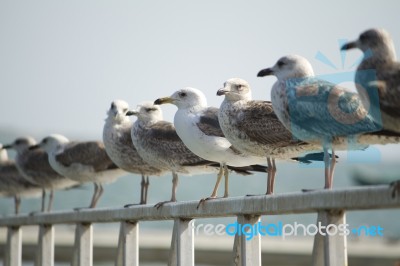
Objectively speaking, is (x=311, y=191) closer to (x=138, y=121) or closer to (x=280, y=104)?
(x=280, y=104)

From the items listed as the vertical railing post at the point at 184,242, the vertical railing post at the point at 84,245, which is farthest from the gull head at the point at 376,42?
the vertical railing post at the point at 84,245

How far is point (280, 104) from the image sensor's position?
339 inches

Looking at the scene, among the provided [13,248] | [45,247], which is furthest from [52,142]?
[45,247]

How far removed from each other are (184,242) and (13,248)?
5476 millimetres

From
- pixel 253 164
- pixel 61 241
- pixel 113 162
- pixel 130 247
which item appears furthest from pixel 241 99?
pixel 61 241

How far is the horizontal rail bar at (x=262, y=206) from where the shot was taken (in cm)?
664

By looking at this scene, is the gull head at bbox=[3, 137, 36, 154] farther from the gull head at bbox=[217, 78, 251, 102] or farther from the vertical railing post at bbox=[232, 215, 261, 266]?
the vertical railing post at bbox=[232, 215, 261, 266]

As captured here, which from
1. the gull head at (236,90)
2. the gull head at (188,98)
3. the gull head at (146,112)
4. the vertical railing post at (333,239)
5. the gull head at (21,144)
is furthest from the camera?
the gull head at (21,144)

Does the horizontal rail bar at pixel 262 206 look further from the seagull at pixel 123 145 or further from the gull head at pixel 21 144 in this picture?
the gull head at pixel 21 144

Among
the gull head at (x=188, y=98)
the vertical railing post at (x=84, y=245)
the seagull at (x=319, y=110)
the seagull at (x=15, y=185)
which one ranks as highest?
the seagull at (x=15, y=185)

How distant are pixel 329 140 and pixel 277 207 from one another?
95 cm

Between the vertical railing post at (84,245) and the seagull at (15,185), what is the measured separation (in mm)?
7308

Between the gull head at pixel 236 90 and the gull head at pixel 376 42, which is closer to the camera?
the gull head at pixel 376 42

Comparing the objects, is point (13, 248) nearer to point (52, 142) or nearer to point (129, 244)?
point (52, 142)
